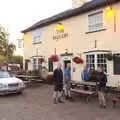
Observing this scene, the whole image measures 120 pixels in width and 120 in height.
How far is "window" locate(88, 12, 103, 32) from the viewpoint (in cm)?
2050

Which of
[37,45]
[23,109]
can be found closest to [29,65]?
[37,45]

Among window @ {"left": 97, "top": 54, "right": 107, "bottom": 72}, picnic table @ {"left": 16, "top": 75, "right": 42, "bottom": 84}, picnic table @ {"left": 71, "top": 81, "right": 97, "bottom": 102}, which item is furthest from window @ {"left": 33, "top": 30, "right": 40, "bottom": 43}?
picnic table @ {"left": 71, "top": 81, "right": 97, "bottom": 102}

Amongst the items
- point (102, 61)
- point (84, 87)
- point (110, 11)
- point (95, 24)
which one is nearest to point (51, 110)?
point (84, 87)

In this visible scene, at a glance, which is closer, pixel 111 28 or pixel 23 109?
pixel 23 109

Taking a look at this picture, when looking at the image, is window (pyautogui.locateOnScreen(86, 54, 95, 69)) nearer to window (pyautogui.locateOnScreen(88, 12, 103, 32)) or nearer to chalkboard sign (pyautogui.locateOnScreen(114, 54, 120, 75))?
window (pyautogui.locateOnScreen(88, 12, 103, 32))

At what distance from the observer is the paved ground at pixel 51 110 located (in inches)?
448

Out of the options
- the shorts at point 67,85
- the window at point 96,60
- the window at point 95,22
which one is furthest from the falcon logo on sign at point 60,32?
the shorts at point 67,85

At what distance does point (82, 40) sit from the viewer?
2223cm

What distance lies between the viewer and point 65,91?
53.3 feet

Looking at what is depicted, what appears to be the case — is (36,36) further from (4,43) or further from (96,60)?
(4,43)

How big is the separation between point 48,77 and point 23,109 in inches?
488

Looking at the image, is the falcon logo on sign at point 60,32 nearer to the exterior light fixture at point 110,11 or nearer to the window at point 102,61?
the window at point 102,61

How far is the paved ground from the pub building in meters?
4.61

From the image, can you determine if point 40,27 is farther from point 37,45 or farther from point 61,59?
point 61,59
